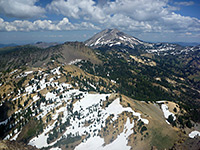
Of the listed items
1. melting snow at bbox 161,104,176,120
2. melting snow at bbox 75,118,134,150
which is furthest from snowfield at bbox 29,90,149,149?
melting snow at bbox 161,104,176,120

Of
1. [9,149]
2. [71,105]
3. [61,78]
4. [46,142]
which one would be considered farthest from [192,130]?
[61,78]

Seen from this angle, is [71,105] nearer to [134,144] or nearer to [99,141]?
[99,141]

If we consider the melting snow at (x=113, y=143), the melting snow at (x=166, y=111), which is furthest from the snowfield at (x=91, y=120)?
the melting snow at (x=166, y=111)

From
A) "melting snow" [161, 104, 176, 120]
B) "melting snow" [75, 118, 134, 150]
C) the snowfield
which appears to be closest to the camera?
"melting snow" [75, 118, 134, 150]

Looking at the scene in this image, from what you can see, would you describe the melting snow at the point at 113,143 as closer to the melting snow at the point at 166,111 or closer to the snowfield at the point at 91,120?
the snowfield at the point at 91,120

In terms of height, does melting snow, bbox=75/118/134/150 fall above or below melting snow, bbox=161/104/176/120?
above

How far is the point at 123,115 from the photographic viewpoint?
63469mm

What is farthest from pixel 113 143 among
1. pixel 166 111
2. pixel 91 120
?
pixel 166 111

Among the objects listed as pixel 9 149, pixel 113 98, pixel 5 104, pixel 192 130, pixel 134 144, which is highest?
pixel 9 149

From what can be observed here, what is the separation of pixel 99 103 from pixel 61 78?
60513 millimetres

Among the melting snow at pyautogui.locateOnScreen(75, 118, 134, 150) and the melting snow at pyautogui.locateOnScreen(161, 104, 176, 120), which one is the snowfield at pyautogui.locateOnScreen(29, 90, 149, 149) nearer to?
the melting snow at pyautogui.locateOnScreen(75, 118, 134, 150)

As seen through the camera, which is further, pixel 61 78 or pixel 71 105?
pixel 61 78

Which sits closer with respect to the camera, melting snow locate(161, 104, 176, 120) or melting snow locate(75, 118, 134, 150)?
melting snow locate(75, 118, 134, 150)

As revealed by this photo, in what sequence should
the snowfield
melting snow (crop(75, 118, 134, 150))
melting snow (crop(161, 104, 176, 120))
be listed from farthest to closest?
melting snow (crop(161, 104, 176, 120)) < the snowfield < melting snow (crop(75, 118, 134, 150))
